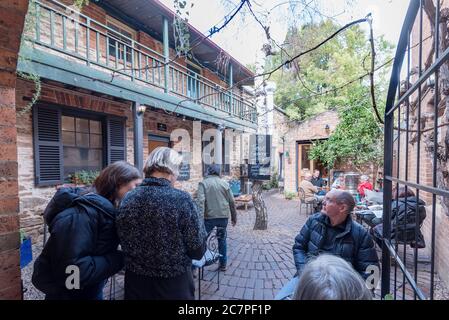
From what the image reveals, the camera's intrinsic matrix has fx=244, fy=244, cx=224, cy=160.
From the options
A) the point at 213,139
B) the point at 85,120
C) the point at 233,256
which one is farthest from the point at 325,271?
the point at 213,139

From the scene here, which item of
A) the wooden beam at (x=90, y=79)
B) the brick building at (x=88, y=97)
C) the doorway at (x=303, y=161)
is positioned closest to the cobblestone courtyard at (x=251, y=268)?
the brick building at (x=88, y=97)

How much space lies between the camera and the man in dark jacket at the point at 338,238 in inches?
77.2

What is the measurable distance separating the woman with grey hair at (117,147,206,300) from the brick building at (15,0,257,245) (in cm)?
154

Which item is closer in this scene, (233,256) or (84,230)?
(84,230)

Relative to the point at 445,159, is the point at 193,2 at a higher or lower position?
higher

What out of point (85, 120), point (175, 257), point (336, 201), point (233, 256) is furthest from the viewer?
point (85, 120)

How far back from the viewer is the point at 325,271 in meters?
0.96

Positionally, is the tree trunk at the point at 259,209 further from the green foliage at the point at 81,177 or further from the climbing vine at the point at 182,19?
the climbing vine at the point at 182,19

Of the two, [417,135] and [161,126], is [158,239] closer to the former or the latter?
[417,135]

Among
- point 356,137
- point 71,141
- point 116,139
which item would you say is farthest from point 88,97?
point 356,137

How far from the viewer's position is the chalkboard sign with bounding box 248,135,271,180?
5.70 metres

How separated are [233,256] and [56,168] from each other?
12.4ft
